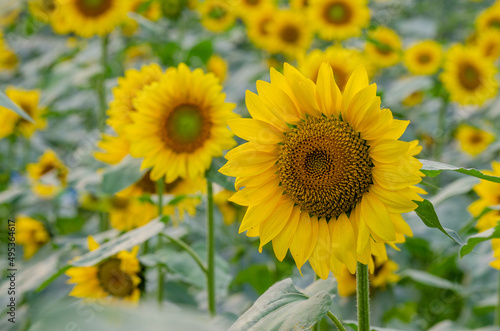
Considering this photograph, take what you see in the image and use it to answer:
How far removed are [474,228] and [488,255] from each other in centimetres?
27

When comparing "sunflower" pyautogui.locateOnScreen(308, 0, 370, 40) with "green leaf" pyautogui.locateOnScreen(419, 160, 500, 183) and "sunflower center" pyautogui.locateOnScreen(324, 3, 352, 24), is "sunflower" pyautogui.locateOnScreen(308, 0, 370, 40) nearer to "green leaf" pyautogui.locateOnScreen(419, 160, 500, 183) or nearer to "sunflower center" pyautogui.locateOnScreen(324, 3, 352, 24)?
"sunflower center" pyautogui.locateOnScreen(324, 3, 352, 24)

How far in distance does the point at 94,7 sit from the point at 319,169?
1477 mm

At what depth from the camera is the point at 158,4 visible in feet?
7.38

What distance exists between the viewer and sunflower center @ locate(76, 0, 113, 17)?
1883 mm

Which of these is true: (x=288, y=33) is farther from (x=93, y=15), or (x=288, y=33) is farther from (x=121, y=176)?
(x=121, y=176)

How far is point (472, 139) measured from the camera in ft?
8.43

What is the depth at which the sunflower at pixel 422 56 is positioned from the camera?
2432mm

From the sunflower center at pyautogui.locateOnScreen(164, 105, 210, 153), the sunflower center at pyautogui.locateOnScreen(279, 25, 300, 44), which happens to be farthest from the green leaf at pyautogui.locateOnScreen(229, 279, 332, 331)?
the sunflower center at pyautogui.locateOnScreen(279, 25, 300, 44)

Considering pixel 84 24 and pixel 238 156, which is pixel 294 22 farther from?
pixel 238 156

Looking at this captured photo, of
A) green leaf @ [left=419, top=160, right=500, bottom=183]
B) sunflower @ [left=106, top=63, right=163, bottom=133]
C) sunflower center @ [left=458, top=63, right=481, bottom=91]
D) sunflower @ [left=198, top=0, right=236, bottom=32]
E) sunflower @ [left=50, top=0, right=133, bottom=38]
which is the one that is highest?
sunflower @ [left=198, top=0, right=236, bottom=32]

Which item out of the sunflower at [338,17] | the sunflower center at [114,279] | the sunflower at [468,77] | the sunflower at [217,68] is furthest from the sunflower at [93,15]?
the sunflower at [468,77]

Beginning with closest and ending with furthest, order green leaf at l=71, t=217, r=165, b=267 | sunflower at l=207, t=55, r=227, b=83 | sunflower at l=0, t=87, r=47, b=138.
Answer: green leaf at l=71, t=217, r=165, b=267, sunflower at l=0, t=87, r=47, b=138, sunflower at l=207, t=55, r=227, b=83

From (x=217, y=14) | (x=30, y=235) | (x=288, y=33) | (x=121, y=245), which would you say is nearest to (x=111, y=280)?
(x=121, y=245)

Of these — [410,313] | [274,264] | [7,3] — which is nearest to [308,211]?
[7,3]
